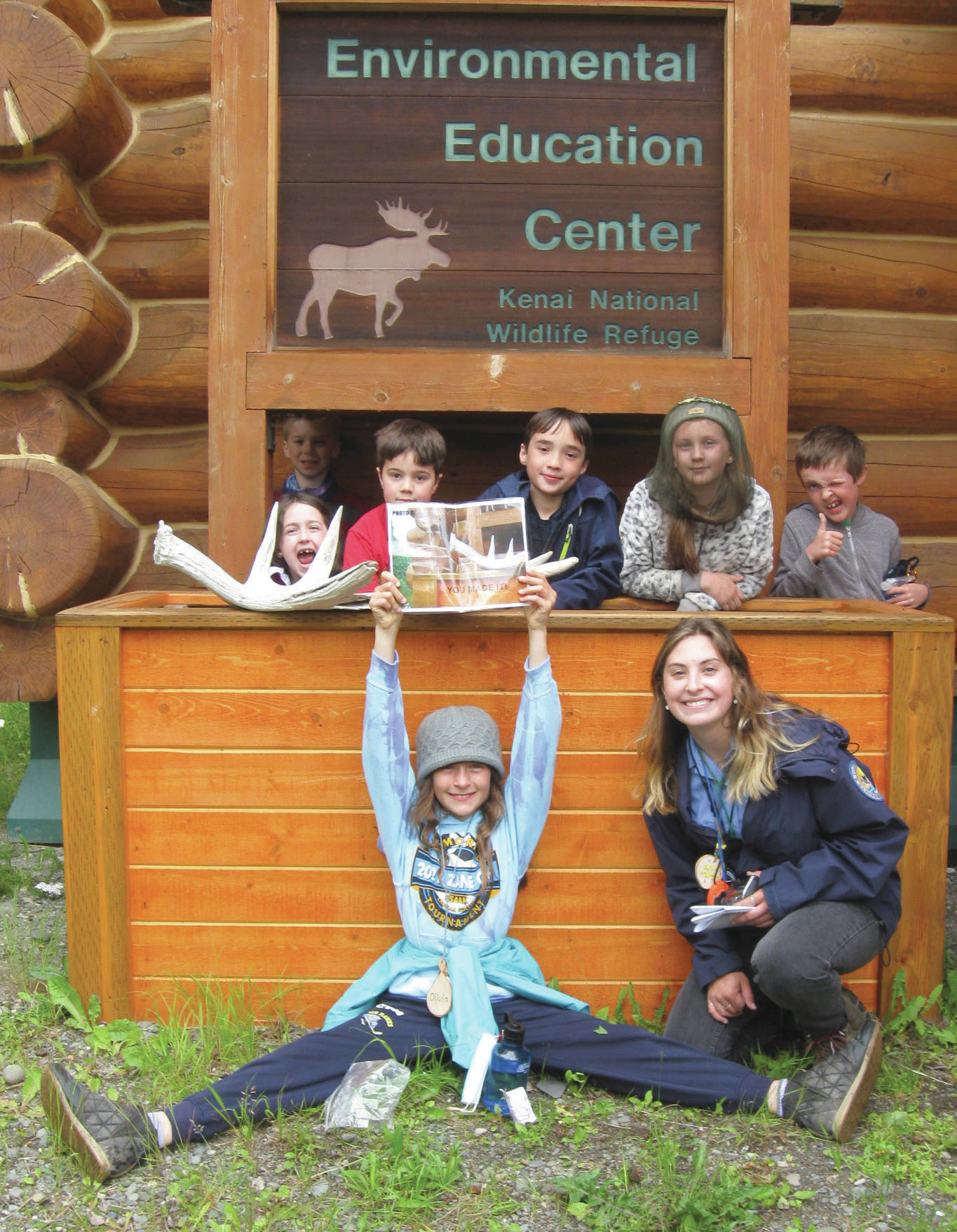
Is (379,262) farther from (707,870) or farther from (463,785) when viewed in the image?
(707,870)

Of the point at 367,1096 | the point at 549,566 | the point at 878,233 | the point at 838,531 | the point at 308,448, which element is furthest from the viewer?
the point at 878,233

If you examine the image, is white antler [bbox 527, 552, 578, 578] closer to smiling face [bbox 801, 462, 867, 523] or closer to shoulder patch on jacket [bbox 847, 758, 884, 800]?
shoulder patch on jacket [bbox 847, 758, 884, 800]

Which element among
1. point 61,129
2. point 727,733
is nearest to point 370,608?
point 727,733

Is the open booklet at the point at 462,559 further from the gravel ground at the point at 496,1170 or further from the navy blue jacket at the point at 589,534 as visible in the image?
the gravel ground at the point at 496,1170

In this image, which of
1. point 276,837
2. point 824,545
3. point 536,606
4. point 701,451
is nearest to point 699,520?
point 701,451

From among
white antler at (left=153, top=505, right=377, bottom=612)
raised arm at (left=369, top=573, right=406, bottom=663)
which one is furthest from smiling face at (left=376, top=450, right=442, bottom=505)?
raised arm at (left=369, top=573, right=406, bottom=663)

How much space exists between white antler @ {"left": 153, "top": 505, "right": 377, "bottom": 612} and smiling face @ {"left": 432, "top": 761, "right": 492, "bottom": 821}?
21.1 inches

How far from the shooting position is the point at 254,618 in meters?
3.10

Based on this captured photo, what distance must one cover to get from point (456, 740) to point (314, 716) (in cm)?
47

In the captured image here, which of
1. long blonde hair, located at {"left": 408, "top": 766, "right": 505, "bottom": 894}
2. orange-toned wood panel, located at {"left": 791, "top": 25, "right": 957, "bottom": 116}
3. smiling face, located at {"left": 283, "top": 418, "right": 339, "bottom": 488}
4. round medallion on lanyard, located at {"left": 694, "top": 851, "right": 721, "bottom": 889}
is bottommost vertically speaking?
round medallion on lanyard, located at {"left": 694, "top": 851, "right": 721, "bottom": 889}

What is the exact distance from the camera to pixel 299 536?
12.0 ft

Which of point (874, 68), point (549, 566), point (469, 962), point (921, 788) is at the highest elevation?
point (874, 68)

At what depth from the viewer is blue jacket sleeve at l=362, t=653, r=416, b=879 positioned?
2.94 meters

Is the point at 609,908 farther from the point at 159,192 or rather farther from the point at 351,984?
the point at 159,192
